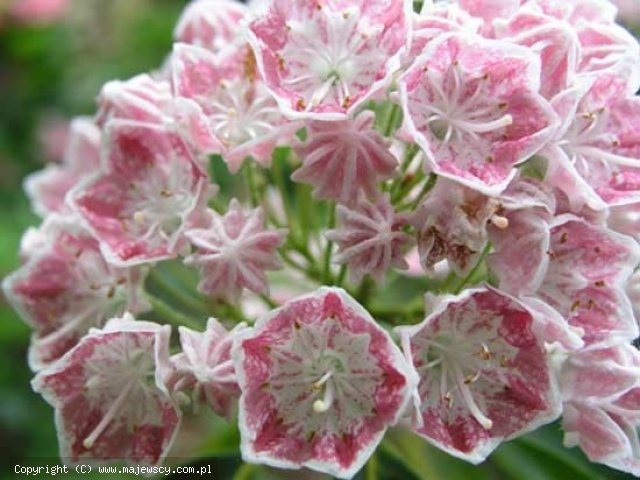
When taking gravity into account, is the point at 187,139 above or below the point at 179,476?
above

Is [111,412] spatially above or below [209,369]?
below

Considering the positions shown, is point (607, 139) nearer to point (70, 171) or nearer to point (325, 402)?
point (325, 402)

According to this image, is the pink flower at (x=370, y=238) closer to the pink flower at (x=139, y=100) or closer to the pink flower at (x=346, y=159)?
the pink flower at (x=346, y=159)

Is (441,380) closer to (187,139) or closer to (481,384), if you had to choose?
(481,384)

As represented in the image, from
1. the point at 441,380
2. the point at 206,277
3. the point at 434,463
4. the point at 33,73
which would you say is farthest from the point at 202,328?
the point at 33,73

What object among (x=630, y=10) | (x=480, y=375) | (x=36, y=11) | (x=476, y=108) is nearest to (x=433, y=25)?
(x=476, y=108)

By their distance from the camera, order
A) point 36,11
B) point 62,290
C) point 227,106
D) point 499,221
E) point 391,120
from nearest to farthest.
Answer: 1. point 499,221
2. point 391,120
3. point 227,106
4. point 62,290
5. point 36,11

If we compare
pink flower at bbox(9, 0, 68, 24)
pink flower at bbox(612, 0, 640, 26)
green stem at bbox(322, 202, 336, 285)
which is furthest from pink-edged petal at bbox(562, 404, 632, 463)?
pink flower at bbox(9, 0, 68, 24)
